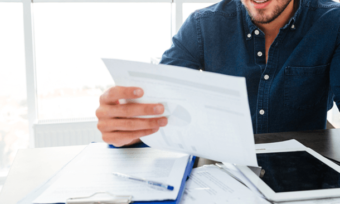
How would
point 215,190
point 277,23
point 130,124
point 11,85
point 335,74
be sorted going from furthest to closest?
1. point 11,85
2. point 277,23
3. point 335,74
4. point 130,124
5. point 215,190

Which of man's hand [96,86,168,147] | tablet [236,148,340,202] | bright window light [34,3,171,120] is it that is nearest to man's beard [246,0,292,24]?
tablet [236,148,340,202]

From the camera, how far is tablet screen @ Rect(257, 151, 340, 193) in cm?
53

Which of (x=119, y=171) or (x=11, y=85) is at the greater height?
(x=119, y=171)

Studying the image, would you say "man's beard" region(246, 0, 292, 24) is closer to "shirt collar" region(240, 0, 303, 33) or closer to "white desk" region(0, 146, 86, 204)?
"shirt collar" region(240, 0, 303, 33)

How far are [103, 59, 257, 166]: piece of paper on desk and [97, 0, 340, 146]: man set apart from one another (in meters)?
0.57

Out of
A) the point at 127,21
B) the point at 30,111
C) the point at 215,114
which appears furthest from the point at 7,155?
the point at 215,114

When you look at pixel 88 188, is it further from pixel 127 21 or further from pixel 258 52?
pixel 127 21

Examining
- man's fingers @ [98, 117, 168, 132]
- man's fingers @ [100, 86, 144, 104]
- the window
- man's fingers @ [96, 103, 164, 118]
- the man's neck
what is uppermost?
the man's neck

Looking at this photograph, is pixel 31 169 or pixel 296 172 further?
pixel 31 169

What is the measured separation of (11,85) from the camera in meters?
1.97

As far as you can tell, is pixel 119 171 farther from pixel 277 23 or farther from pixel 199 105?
pixel 277 23

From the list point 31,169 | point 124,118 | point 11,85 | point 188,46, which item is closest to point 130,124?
point 124,118

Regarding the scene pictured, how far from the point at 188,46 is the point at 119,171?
0.73 metres

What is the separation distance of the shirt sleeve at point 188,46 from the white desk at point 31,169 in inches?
22.0
